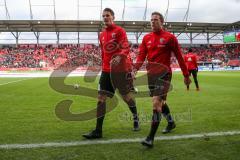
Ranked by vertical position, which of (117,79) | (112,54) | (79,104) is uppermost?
(112,54)

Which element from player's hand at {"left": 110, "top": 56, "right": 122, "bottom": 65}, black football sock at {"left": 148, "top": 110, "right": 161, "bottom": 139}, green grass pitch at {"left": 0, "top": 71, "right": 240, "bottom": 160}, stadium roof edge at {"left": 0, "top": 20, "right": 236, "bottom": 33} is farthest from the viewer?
stadium roof edge at {"left": 0, "top": 20, "right": 236, "bottom": 33}

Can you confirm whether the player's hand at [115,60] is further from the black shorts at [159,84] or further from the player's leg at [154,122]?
the player's leg at [154,122]

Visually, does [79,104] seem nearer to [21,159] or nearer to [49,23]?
[21,159]

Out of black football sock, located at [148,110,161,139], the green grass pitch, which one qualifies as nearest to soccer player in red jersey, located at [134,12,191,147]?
black football sock, located at [148,110,161,139]

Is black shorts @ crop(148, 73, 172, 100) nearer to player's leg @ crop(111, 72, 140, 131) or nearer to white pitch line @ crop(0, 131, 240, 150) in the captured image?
player's leg @ crop(111, 72, 140, 131)

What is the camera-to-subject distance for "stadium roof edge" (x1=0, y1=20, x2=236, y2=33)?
Result: 55.2 metres

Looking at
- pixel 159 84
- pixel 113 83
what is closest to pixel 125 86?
pixel 113 83

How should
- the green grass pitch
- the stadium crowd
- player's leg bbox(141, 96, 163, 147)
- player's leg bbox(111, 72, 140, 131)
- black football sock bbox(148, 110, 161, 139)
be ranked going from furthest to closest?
the stadium crowd
player's leg bbox(111, 72, 140, 131)
black football sock bbox(148, 110, 161, 139)
player's leg bbox(141, 96, 163, 147)
the green grass pitch

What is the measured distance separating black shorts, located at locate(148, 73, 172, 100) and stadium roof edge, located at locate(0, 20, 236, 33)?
48.8m

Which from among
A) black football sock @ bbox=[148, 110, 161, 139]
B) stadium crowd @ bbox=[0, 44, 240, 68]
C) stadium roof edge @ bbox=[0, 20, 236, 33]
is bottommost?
stadium crowd @ bbox=[0, 44, 240, 68]

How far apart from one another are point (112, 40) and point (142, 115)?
9.48ft

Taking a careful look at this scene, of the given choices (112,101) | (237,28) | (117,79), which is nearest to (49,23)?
(237,28)

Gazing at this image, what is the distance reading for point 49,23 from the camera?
55.6 m

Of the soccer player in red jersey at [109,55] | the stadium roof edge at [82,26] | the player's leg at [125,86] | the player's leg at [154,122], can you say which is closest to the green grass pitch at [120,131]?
the player's leg at [154,122]
